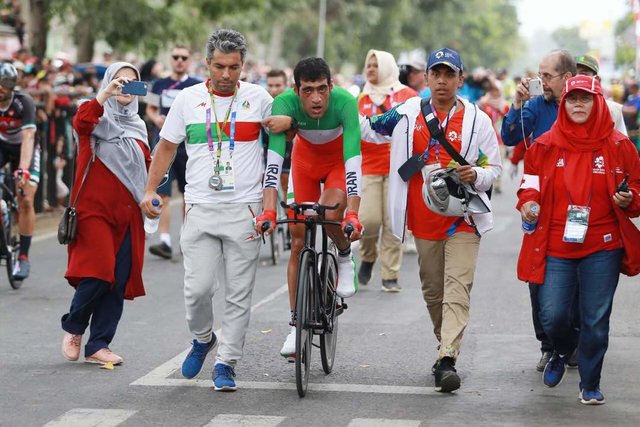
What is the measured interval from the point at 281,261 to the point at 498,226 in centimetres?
507

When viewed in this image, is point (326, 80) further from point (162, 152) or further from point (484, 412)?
point (484, 412)

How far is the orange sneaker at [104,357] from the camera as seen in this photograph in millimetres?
9094

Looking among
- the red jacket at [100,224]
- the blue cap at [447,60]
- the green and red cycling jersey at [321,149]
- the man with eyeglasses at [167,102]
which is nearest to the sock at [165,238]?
the man with eyeglasses at [167,102]

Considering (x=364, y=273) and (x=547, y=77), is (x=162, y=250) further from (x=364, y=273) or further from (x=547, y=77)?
(x=547, y=77)

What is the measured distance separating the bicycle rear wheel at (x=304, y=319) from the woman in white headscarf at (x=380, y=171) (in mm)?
4696

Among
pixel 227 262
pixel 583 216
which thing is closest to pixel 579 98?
pixel 583 216

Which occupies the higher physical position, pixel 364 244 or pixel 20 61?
pixel 20 61

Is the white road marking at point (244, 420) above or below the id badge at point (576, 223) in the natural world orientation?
below

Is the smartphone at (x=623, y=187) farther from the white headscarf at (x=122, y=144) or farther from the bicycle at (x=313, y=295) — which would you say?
the white headscarf at (x=122, y=144)

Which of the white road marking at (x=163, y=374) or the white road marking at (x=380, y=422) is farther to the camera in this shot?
the white road marking at (x=163, y=374)

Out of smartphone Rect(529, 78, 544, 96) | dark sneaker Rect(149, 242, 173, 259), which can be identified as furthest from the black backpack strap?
dark sneaker Rect(149, 242, 173, 259)

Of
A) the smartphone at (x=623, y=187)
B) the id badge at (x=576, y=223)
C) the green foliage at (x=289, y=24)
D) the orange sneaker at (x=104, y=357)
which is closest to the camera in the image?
the smartphone at (x=623, y=187)

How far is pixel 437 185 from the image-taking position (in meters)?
8.09

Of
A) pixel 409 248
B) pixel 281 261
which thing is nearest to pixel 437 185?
pixel 281 261
